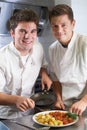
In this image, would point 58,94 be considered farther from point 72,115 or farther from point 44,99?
point 72,115

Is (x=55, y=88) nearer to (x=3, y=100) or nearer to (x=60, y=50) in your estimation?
(x=60, y=50)

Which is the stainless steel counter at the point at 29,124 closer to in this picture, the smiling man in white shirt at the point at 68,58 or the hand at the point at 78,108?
the hand at the point at 78,108

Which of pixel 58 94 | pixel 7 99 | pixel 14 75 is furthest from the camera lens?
pixel 58 94

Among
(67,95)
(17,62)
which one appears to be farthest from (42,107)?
(17,62)

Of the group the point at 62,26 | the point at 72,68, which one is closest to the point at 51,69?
the point at 72,68

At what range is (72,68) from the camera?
1260 millimetres

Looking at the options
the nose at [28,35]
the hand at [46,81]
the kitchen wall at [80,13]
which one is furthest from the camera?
the kitchen wall at [80,13]

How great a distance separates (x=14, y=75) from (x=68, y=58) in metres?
0.31

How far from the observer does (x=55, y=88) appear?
4.61 ft

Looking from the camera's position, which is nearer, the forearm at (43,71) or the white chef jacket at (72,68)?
the white chef jacket at (72,68)

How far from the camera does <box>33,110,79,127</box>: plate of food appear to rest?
3.18ft

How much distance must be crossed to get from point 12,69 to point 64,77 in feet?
0.94

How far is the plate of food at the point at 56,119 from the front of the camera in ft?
3.18

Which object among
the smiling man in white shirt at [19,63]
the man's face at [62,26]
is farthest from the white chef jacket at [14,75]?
the man's face at [62,26]
